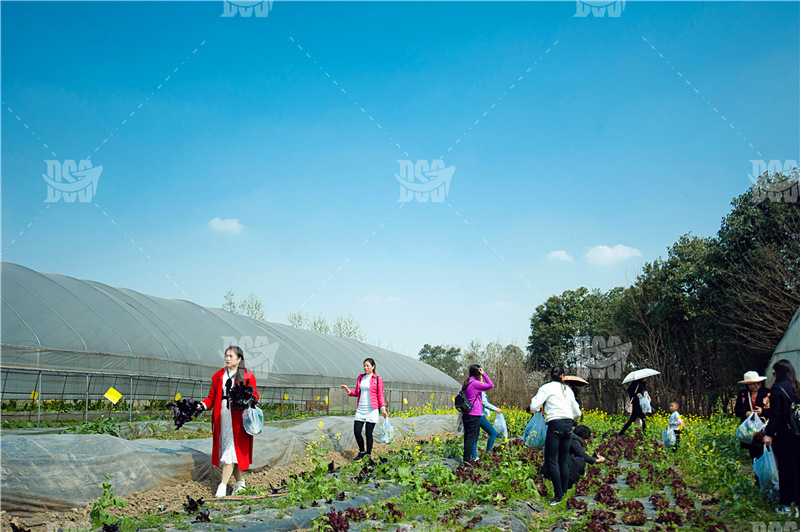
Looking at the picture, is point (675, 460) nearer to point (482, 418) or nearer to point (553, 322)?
point (482, 418)

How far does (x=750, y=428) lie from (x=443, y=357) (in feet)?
230

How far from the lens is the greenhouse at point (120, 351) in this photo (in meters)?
10.4

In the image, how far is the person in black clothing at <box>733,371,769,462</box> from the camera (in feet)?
21.3

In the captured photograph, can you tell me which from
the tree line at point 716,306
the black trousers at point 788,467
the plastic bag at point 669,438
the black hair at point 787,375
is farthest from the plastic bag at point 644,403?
the tree line at point 716,306

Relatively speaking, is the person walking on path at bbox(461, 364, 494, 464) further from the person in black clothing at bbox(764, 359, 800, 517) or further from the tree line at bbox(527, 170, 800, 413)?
the tree line at bbox(527, 170, 800, 413)

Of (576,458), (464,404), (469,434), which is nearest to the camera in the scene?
(576,458)

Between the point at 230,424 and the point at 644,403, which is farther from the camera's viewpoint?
the point at 644,403

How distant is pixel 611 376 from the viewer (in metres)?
28.5

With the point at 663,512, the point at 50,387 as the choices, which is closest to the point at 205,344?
the point at 50,387

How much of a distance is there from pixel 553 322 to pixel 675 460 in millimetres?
31023

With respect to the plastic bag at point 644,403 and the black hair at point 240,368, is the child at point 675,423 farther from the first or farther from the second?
the black hair at point 240,368

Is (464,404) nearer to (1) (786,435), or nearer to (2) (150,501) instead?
(1) (786,435)

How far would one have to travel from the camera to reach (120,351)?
39.9 feet

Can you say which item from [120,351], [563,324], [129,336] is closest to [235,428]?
[120,351]
